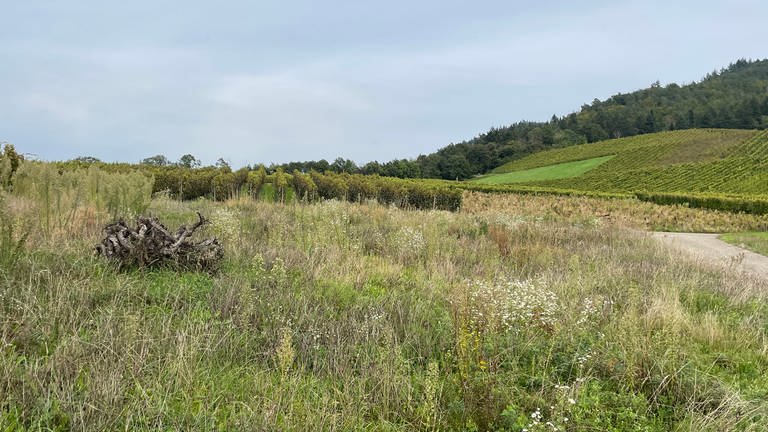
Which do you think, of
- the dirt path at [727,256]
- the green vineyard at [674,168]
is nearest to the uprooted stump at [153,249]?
the dirt path at [727,256]

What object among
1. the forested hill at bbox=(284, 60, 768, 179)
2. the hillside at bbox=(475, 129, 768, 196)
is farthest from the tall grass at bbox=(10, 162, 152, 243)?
the forested hill at bbox=(284, 60, 768, 179)

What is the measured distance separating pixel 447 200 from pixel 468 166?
76.2 meters

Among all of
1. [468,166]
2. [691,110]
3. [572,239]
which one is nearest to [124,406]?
[572,239]

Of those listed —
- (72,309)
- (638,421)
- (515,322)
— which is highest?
(72,309)

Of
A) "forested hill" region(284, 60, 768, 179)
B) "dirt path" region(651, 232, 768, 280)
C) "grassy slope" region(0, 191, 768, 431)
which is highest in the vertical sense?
"forested hill" region(284, 60, 768, 179)

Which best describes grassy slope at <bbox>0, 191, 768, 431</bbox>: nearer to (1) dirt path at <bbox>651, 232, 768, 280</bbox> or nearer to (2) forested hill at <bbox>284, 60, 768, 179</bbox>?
(1) dirt path at <bbox>651, 232, 768, 280</bbox>

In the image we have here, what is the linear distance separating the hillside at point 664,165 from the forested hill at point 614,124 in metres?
11.0

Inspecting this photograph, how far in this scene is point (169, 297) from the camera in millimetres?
4398

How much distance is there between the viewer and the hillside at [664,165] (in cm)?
5466

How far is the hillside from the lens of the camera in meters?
54.7

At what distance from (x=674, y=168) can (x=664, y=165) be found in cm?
725

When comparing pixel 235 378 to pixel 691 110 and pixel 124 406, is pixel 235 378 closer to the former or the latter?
pixel 124 406

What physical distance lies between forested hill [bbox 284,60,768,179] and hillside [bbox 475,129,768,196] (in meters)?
11.0

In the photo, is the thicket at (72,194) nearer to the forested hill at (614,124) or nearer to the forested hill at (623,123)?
the forested hill at (614,124)
